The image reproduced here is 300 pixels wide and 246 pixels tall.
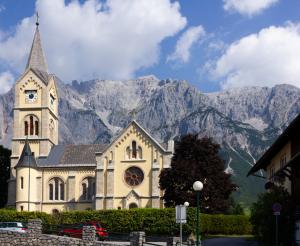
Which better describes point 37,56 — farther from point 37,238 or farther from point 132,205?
point 37,238

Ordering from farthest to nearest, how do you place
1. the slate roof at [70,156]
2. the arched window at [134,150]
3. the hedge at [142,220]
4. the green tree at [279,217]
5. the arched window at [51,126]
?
1. the arched window at [51,126]
2. the slate roof at [70,156]
3. the arched window at [134,150]
4. the hedge at [142,220]
5. the green tree at [279,217]

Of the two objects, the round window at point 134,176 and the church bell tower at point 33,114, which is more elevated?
the church bell tower at point 33,114

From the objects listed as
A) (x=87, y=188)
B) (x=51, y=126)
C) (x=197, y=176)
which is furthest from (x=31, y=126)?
(x=197, y=176)

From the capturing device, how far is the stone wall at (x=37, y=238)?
113ft

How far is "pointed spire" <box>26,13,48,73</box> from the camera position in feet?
324

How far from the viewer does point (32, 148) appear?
306 feet

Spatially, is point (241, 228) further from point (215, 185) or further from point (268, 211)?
point (268, 211)

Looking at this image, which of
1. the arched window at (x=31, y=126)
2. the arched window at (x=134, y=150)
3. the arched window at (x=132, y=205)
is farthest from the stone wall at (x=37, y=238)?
the arched window at (x=31, y=126)

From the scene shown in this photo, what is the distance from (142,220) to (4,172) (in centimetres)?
4598

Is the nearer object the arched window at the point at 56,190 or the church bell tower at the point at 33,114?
the arched window at the point at 56,190

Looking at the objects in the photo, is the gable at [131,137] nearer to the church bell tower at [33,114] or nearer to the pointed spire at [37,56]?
the church bell tower at [33,114]

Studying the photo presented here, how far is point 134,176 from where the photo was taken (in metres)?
84.1

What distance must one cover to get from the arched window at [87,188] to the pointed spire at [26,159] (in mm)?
7829

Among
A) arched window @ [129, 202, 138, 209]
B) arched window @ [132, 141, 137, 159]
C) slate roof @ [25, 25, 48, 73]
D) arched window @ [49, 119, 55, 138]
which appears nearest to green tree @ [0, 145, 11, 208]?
arched window @ [49, 119, 55, 138]
